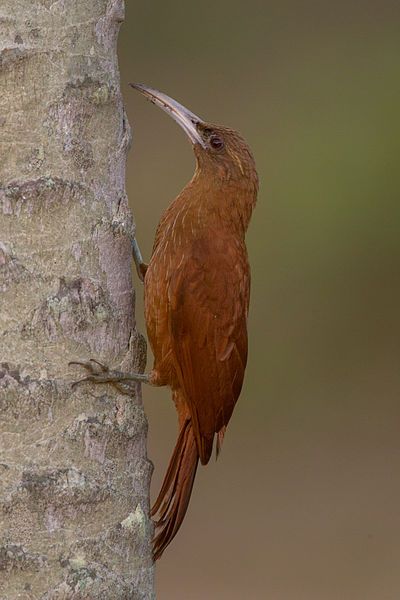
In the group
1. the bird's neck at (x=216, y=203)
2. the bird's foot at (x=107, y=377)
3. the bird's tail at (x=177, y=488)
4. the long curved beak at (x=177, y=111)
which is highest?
the long curved beak at (x=177, y=111)

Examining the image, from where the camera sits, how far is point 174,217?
348cm

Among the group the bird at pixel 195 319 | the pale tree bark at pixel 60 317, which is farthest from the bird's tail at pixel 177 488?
the pale tree bark at pixel 60 317

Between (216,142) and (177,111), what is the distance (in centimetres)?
13

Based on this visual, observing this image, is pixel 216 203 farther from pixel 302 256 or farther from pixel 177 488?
pixel 302 256

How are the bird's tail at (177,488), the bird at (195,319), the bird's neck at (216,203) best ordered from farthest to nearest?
the bird's neck at (216,203) → the bird at (195,319) → the bird's tail at (177,488)

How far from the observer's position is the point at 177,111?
143 inches

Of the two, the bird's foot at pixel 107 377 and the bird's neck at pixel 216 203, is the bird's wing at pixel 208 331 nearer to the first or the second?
the bird's neck at pixel 216 203

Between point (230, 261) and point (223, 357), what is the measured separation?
0.85 ft

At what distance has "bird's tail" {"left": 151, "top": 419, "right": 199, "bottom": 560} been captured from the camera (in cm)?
305

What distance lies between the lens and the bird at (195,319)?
10.5 feet

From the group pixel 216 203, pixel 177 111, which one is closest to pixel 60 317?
pixel 216 203

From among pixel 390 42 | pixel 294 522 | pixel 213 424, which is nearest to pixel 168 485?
pixel 213 424

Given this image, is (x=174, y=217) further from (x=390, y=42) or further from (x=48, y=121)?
(x=390, y=42)

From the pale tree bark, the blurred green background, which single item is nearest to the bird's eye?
the pale tree bark
